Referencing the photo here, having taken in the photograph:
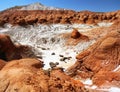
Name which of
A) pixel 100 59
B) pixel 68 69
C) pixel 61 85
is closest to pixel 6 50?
pixel 68 69

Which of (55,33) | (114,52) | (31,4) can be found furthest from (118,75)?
(31,4)

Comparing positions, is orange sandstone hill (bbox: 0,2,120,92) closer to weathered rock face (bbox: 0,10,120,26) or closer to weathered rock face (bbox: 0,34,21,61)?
weathered rock face (bbox: 0,34,21,61)

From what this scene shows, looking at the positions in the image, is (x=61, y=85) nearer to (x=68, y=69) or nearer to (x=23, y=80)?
(x=23, y=80)

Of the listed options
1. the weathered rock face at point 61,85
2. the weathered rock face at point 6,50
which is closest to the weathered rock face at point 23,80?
the weathered rock face at point 61,85

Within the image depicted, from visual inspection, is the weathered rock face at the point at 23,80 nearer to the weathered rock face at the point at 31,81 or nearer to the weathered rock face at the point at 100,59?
the weathered rock face at the point at 31,81

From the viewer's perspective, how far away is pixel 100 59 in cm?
1688

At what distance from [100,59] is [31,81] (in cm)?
769

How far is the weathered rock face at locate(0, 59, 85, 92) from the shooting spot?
9656 mm

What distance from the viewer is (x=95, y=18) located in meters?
48.1

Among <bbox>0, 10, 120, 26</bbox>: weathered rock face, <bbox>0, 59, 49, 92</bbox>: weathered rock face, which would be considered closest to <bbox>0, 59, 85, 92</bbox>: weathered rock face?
<bbox>0, 59, 49, 92</bbox>: weathered rock face

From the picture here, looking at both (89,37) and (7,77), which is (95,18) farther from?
(7,77)

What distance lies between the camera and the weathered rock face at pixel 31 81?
9656 millimetres

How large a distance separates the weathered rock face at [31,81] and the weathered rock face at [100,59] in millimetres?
5130

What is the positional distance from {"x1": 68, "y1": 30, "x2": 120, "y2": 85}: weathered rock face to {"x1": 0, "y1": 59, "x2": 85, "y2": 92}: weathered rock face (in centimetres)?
513
